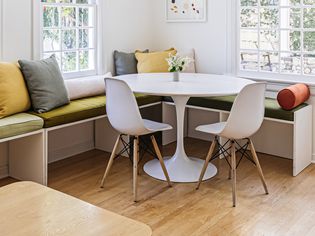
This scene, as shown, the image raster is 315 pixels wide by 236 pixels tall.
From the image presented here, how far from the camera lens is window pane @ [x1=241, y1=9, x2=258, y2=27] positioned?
4.37 meters

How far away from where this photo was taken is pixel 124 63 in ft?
15.1

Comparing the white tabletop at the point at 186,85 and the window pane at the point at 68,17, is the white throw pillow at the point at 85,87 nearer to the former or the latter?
the white tabletop at the point at 186,85

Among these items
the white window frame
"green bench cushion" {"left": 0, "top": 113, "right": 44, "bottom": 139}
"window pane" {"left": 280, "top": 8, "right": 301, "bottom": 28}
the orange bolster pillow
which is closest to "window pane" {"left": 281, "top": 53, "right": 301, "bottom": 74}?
"window pane" {"left": 280, "top": 8, "right": 301, "bottom": 28}

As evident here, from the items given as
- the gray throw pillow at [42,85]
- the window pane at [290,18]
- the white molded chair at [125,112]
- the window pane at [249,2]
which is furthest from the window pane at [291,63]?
the gray throw pillow at [42,85]

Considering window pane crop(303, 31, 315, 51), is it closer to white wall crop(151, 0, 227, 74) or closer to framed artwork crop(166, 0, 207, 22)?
white wall crop(151, 0, 227, 74)

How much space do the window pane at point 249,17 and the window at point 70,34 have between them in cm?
153

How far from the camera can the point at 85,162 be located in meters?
4.08

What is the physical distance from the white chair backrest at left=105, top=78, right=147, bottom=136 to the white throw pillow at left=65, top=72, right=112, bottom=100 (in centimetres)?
75

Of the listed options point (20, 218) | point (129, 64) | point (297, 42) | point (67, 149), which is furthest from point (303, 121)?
point (20, 218)

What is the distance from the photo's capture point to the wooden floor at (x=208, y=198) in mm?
2777

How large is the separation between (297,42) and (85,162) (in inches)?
91.7

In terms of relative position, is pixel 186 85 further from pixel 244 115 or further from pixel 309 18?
pixel 309 18

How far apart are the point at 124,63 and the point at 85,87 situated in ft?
2.36

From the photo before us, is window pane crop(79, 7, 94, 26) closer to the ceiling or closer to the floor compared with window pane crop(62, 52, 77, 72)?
closer to the ceiling
